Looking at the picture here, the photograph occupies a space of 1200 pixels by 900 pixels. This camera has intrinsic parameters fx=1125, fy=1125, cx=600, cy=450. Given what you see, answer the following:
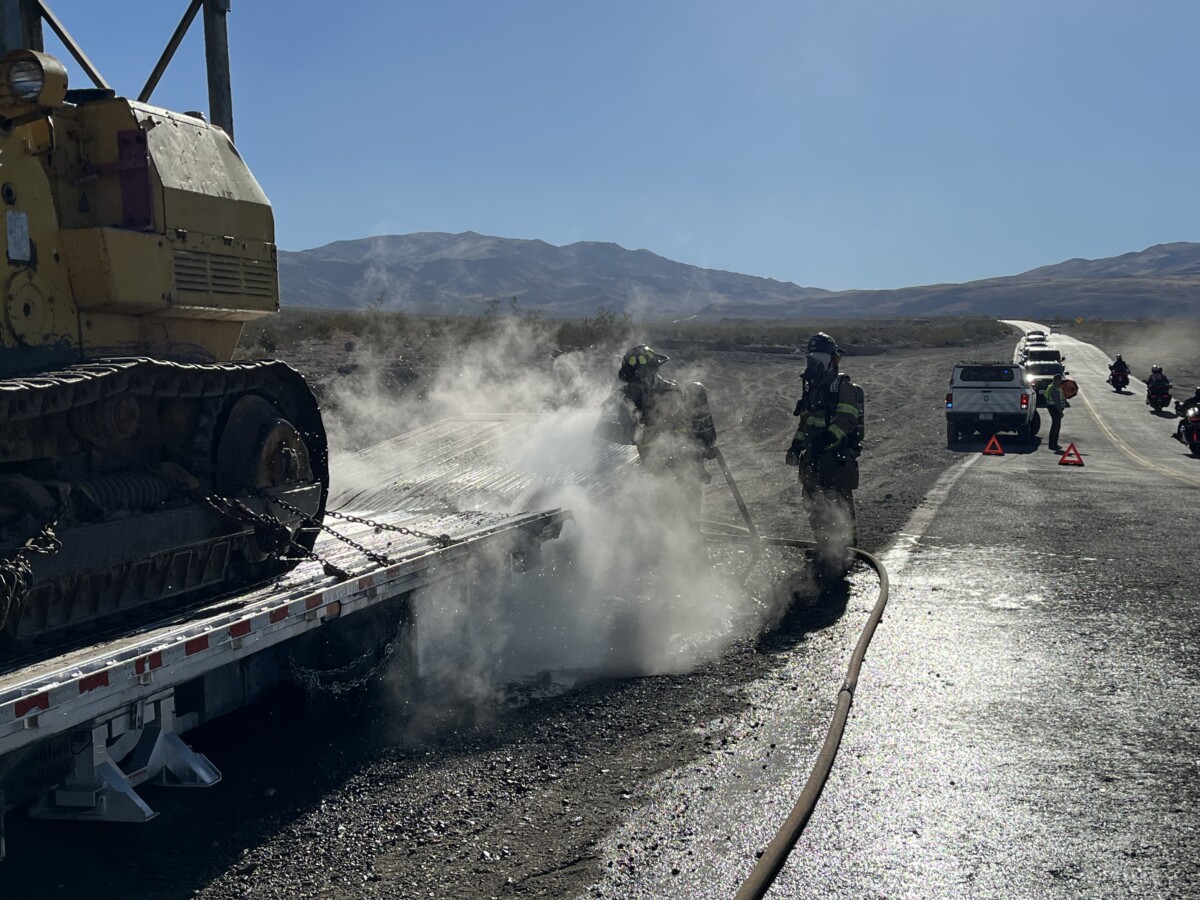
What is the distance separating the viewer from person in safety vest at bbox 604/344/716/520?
11273mm

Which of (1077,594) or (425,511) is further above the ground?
(425,511)

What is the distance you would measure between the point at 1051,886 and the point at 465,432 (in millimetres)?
8530

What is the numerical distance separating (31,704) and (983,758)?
167 inches

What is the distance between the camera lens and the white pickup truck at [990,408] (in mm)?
23391

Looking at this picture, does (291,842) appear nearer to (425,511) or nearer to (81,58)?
(425,511)

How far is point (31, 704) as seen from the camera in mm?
3939

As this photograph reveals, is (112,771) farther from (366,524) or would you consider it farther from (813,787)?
(366,524)

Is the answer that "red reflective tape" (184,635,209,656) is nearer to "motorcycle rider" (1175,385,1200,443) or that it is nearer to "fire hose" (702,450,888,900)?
"fire hose" (702,450,888,900)

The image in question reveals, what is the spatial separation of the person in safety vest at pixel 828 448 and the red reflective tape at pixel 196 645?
664 cm

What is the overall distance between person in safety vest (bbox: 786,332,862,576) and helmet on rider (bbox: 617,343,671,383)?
5.11ft

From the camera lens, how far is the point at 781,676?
7027mm

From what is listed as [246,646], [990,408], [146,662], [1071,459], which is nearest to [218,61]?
[246,646]

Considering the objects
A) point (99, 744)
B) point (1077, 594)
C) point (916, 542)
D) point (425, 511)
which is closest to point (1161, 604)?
point (1077, 594)

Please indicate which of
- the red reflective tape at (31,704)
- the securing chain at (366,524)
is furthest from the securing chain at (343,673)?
the red reflective tape at (31,704)
